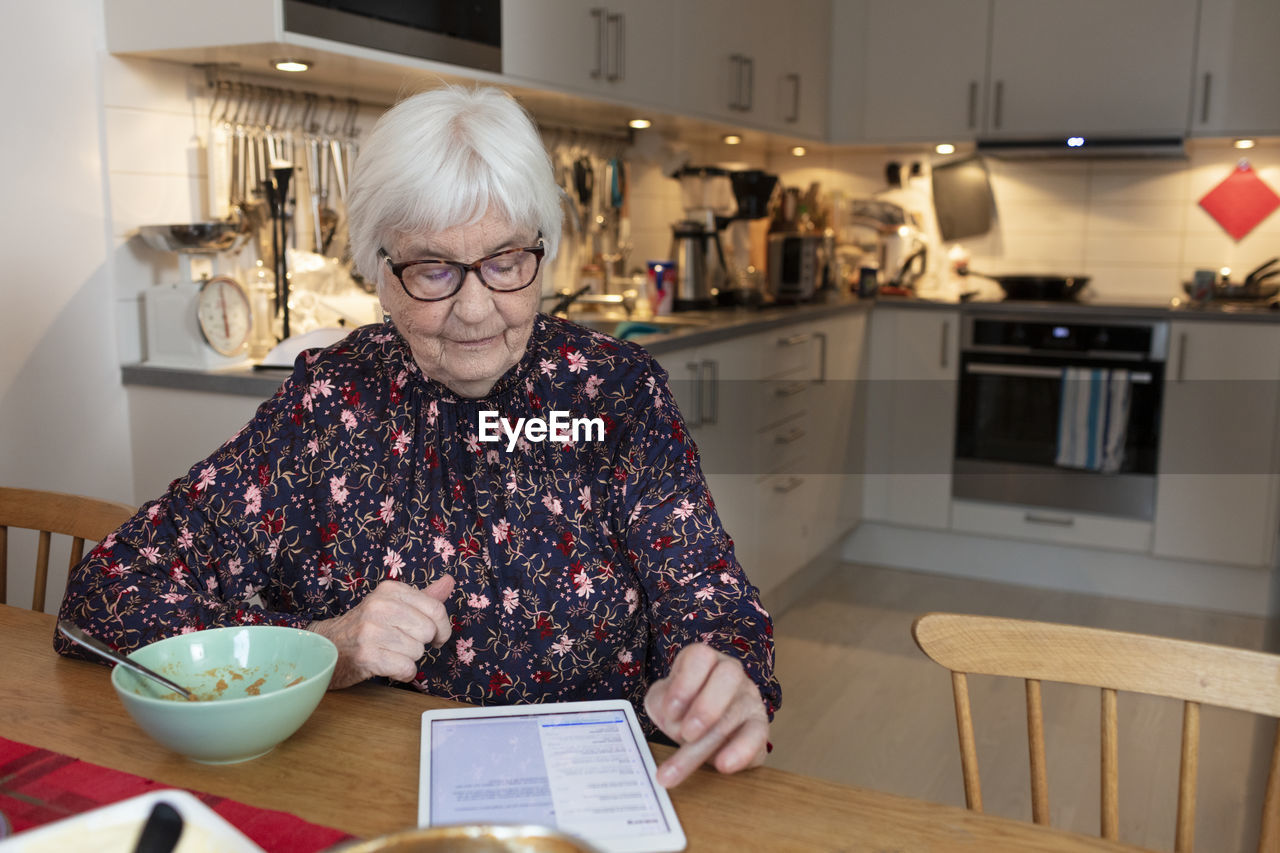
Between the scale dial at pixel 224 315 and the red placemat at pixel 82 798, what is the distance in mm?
1272

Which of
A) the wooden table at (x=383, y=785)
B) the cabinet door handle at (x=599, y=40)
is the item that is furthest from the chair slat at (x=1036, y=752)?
the cabinet door handle at (x=599, y=40)

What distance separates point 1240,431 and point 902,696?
1445mm

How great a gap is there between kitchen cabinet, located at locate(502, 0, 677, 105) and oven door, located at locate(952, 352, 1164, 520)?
149 centimetres

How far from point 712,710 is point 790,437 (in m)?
2.57

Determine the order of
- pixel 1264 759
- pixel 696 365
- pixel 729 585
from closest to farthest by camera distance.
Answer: pixel 729 585
pixel 1264 759
pixel 696 365

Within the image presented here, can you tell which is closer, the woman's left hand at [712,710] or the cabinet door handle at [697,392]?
the woman's left hand at [712,710]

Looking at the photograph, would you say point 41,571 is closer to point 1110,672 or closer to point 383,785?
point 383,785

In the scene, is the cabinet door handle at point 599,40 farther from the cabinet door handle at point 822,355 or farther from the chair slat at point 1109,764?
the chair slat at point 1109,764

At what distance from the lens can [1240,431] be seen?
3.28 meters

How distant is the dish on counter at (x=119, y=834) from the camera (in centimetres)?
60

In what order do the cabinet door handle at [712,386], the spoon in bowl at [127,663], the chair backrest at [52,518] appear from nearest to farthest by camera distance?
the spoon in bowl at [127,663]
the chair backrest at [52,518]
the cabinet door handle at [712,386]

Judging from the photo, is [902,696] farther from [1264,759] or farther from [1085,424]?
[1085,424]

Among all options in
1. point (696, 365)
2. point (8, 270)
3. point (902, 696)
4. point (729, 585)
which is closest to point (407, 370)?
point (729, 585)

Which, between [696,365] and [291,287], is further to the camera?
[696,365]
